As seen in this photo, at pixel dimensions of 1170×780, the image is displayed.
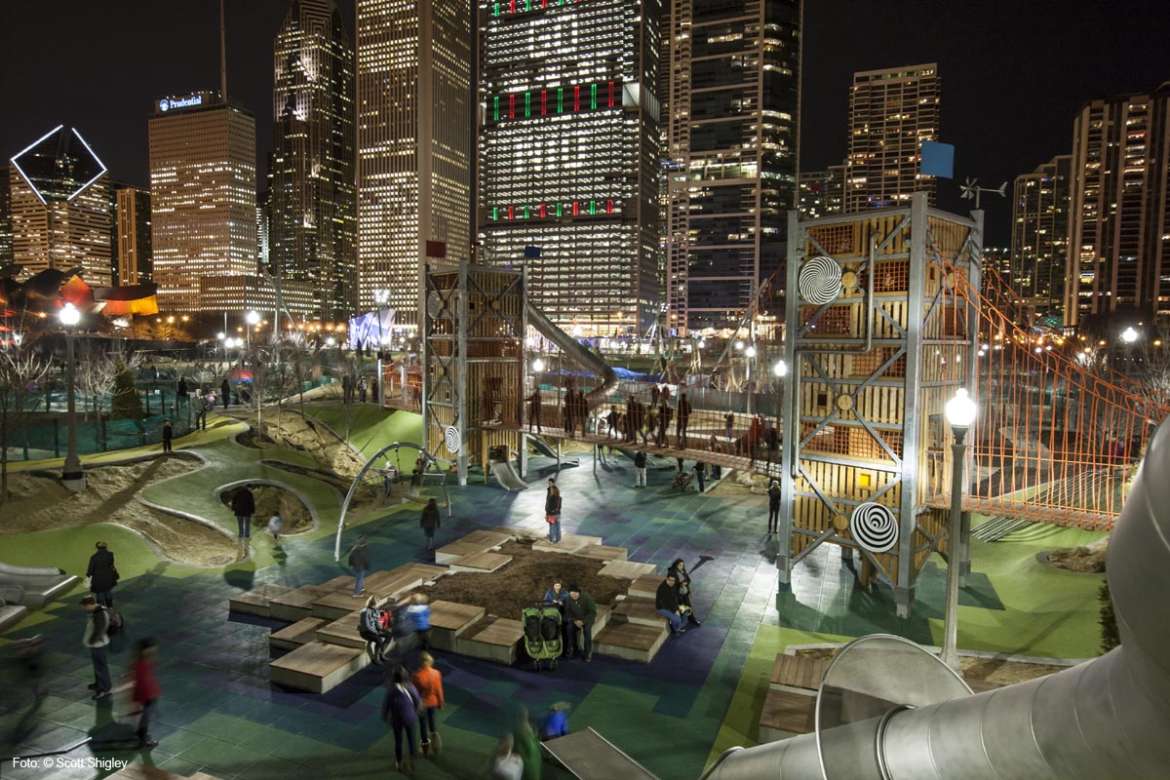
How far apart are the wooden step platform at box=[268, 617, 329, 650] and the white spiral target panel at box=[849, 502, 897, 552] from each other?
1191cm

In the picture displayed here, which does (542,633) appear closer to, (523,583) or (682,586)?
(682,586)

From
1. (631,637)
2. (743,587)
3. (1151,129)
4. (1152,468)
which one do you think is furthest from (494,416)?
(1151,129)

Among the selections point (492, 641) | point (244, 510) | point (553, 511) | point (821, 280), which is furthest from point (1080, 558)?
point (244, 510)

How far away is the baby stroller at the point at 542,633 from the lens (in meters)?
13.0

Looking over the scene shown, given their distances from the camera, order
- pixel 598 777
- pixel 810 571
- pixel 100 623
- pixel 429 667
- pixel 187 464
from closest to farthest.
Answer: pixel 598 777 → pixel 429 667 → pixel 100 623 → pixel 810 571 → pixel 187 464

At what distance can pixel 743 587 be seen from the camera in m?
17.7

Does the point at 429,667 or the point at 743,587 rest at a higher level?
the point at 429,667

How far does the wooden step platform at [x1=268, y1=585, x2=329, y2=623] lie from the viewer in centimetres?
1521

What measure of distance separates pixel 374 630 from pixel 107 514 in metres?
12.1

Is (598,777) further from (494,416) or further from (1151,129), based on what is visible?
(1151,129)

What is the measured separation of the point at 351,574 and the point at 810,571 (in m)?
12.1

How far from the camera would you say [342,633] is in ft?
44.6

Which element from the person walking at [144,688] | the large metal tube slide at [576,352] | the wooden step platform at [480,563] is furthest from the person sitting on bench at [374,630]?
the large metal tube slide at [576,352]

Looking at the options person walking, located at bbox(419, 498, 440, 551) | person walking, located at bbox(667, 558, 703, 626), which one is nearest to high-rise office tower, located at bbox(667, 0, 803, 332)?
person walking, located at bbox(419, 498, 440, 551)
